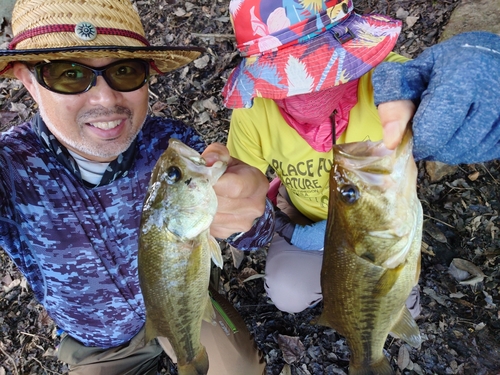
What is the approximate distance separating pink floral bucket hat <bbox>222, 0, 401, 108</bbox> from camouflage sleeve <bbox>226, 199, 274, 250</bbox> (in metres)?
0.76

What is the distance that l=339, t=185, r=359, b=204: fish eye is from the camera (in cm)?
167

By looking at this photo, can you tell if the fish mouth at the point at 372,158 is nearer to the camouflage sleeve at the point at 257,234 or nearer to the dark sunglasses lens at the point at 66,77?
the camouflage sleeve at the point at 257,234

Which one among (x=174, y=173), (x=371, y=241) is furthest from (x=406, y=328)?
(x=174, y=173)

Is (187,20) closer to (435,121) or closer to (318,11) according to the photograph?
(318,11)

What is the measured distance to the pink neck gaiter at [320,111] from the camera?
7.41 ft

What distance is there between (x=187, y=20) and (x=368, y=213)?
458 cm

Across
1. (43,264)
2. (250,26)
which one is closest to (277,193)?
(250,26)

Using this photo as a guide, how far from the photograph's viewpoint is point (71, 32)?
2.03 metres

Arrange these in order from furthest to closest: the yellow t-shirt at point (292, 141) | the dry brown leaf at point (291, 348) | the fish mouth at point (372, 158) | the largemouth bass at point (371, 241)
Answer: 1. the dry brown leaf at point (291, 348)
2. the yellow t-shirt at point (292, 141)
3. the largemouth bass at point (371, 241)
4. the fish mouth at point (372, 158)

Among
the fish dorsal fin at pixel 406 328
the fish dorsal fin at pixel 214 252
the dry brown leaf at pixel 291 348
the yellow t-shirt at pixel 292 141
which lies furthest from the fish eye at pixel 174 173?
the dry brown leaf at pixel 291 348

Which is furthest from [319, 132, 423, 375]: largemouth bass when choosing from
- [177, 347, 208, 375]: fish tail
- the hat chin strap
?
the hat chin strap

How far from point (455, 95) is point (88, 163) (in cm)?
207

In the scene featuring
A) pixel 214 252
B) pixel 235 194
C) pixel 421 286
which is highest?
pixel 235 194

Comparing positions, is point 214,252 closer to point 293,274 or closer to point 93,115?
point 93,115
